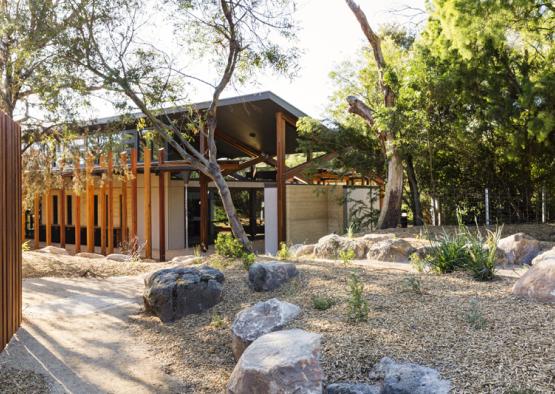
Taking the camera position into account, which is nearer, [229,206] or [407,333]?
[407,333]

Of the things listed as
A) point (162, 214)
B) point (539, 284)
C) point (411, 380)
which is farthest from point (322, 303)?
point (162, 214)

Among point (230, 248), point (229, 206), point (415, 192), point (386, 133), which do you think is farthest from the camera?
point (415, 192)

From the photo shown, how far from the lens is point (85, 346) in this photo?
512cm

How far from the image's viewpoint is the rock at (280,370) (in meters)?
3.10

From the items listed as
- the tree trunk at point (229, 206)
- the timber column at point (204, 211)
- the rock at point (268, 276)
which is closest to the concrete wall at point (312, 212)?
the timber column at point (204, 211)

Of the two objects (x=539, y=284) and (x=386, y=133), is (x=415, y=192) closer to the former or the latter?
(x=386, y=133)

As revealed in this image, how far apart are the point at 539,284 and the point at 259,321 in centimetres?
254

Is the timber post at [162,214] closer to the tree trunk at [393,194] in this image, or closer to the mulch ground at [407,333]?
the tree trunk at [393,194]

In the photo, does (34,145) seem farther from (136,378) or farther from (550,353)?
(550,353)

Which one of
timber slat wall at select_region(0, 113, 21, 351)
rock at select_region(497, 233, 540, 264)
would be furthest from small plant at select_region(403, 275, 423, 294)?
timber slat wall at select_region(0, 113, 21, 351)

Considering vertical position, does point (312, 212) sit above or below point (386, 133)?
below

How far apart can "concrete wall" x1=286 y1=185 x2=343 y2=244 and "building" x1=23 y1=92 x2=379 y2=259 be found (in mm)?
30

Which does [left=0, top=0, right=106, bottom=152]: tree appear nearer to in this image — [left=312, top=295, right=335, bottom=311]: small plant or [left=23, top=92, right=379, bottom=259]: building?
[left=23, top=92, right=379, bottom=259]: building

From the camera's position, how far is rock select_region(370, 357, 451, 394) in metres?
3.14
